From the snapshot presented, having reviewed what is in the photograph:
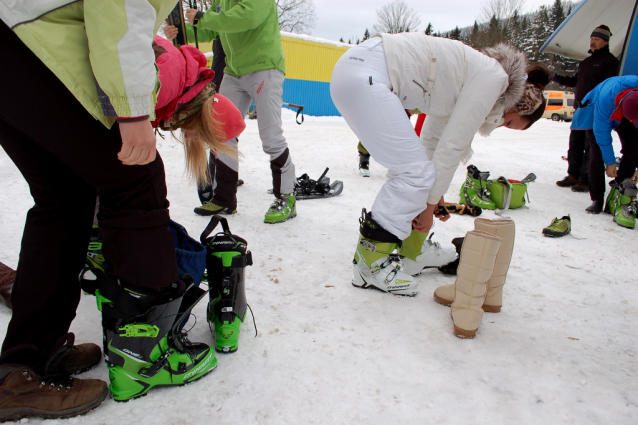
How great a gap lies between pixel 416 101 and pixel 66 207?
5.53 feet

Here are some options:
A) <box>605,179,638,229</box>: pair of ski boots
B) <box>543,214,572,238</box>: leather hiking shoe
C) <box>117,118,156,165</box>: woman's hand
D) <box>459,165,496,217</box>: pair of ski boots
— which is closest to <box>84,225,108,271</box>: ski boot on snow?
<box>117,118,156,165</box>: woman's hand

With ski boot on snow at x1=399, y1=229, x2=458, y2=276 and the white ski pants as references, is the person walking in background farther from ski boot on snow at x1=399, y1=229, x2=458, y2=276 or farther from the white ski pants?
the white ski pants

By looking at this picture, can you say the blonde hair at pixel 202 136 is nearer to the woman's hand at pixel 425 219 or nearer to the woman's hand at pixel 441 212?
the woman's hand at pixel 425 219

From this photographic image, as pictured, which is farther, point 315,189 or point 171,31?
point 315,189

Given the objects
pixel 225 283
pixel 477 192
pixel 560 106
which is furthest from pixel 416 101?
pixel 560 106

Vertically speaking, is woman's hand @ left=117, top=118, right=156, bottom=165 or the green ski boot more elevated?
woman's hand @ left=117, top=118, right=156, bottom=165

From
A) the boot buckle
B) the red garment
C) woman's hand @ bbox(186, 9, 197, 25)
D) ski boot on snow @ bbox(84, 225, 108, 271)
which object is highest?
woman's hand @ bbox(186, 9, 197, 25)

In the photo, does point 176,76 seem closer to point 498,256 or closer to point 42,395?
point 42,395

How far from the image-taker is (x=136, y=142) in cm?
97

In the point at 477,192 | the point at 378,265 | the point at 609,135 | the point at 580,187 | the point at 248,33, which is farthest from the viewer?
the point at 580,187

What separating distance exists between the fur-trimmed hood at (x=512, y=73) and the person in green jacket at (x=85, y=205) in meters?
1.62

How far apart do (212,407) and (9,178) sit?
3414mm

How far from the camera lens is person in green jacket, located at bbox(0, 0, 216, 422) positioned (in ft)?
2.89

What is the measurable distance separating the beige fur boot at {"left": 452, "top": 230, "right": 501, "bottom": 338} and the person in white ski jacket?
360mm
